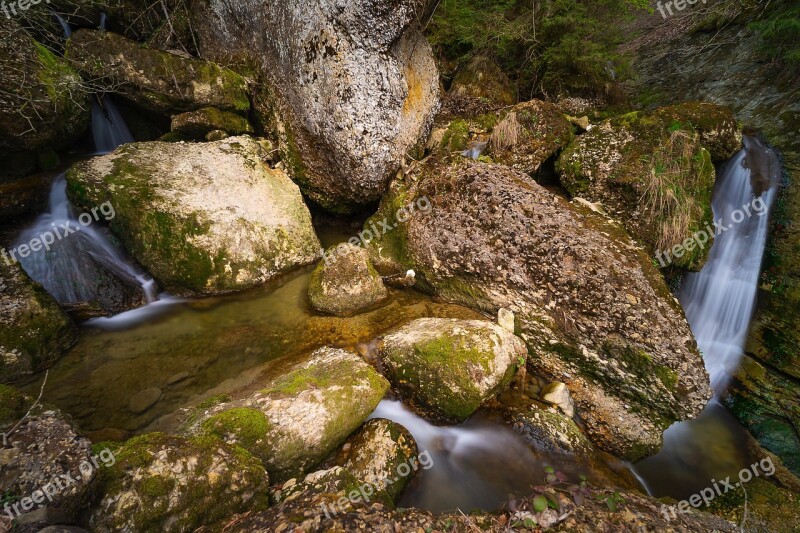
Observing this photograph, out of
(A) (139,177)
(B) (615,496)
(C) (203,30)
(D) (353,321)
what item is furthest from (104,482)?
(C) (203,30)

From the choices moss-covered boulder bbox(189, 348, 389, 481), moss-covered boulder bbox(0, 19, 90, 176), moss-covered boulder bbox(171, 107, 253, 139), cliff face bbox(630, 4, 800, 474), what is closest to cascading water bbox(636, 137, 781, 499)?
cliff face bbox(630, 4, 800, 474)

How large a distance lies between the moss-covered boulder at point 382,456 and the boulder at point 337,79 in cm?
409

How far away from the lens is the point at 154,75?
17.7ft

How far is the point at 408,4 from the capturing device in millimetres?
5062

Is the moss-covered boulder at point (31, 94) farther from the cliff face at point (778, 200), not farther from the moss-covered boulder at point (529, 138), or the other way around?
the cliff face at point (778, 200)

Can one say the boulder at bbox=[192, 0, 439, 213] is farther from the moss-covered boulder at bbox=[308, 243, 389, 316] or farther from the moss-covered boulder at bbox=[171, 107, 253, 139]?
the moss-covered boulder at bbox=[308, 243, 389, 316]

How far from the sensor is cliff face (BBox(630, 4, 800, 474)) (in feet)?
15.5

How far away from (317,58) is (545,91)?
5769 millimetres

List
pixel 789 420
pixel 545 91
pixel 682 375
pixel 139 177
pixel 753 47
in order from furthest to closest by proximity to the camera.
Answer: pixel 545 91 → pixel 753 47 → pixel 139 177 → pixel 789 420 → pixel 682 375

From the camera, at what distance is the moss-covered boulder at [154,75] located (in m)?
5.05

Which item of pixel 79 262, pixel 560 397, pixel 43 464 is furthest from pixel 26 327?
pixel 560 397

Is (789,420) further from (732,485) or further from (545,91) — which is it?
(545,91)

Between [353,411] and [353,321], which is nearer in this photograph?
[353,411]

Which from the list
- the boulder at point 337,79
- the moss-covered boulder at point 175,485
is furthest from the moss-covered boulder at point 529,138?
the moss-covered boulder at point 175,485
